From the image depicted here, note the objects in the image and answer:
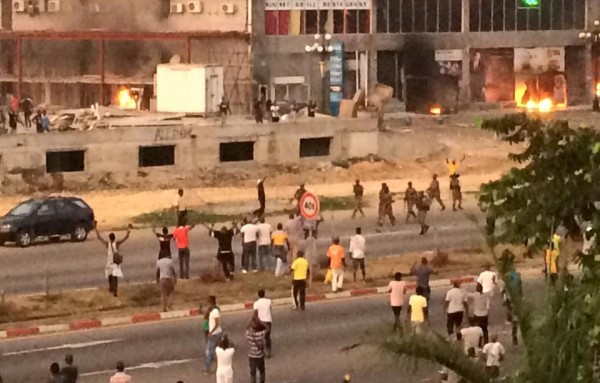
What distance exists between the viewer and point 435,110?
251 ft

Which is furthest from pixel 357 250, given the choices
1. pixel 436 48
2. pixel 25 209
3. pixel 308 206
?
pixel 436 48

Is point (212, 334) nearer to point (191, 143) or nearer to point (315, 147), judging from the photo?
point (191, 143)

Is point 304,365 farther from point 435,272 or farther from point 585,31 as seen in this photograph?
point 585,31

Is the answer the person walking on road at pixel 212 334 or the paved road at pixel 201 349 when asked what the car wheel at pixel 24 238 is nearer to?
the paved road at pixel 201 349

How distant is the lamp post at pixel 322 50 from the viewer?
69.5m

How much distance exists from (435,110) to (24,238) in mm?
39454

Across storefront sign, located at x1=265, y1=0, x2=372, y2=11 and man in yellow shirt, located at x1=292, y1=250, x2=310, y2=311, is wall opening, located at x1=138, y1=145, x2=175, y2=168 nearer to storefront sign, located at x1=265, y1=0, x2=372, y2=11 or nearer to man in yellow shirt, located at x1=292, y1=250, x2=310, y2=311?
storefront sign, located at x1=265, y1=0, x2=372, y2=11

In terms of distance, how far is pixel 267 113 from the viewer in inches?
2479

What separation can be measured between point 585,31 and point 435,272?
49.1m

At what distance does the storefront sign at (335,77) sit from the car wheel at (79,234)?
3196 cm

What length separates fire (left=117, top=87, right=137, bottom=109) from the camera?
7006cm

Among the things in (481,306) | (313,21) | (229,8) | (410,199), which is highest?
(229,8)

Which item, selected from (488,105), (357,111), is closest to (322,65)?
(357,111)

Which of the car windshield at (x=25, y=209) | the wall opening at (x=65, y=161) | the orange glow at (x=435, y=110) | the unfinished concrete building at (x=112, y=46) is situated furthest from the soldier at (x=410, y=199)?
the orange glow at (x=435, y=110)
